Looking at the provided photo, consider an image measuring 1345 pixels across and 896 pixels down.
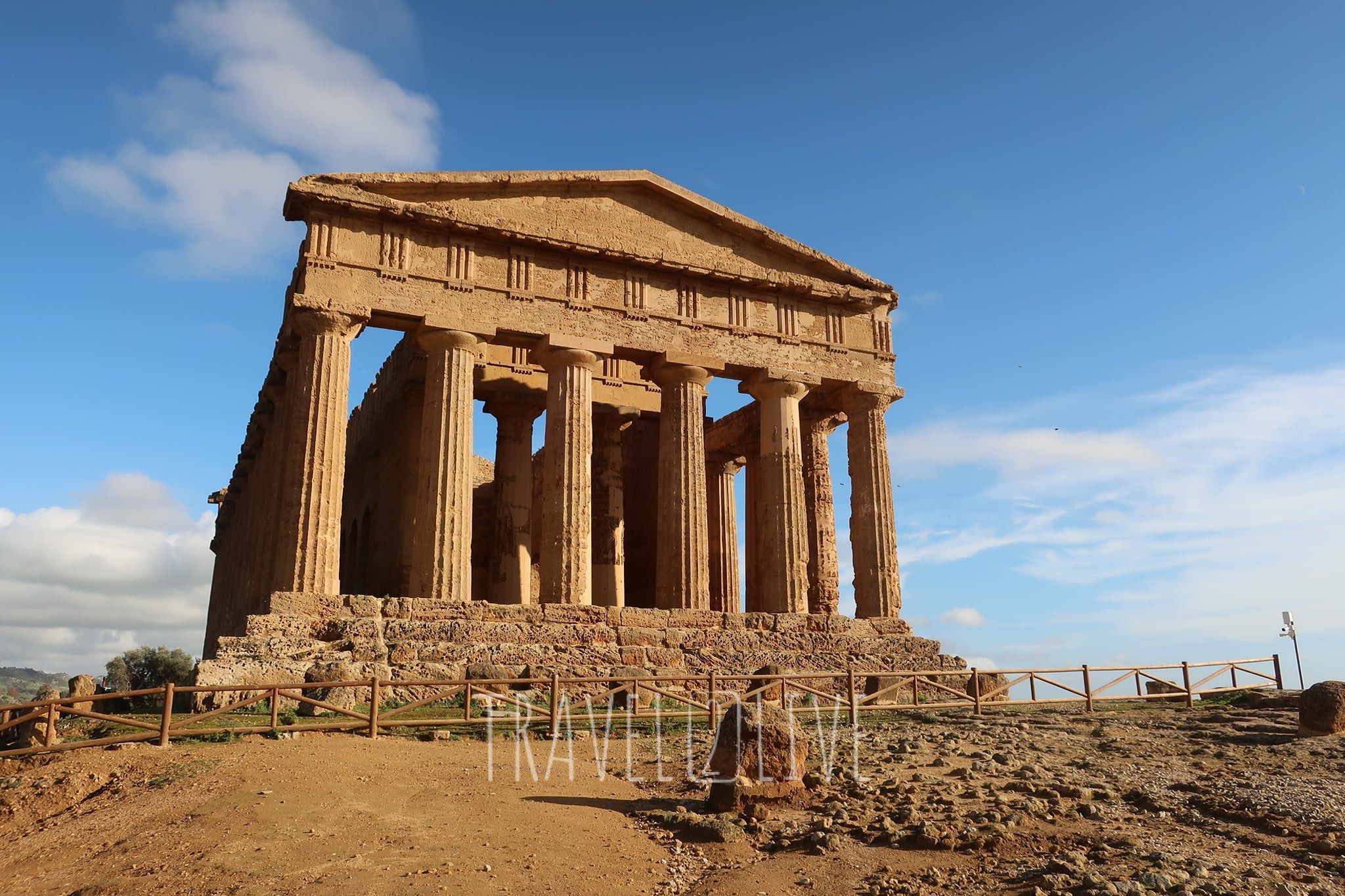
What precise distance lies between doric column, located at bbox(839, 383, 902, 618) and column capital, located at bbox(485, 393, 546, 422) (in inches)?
304

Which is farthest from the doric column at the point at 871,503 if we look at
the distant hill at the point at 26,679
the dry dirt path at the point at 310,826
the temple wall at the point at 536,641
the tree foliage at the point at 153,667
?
the distant hill at the point at 26,679

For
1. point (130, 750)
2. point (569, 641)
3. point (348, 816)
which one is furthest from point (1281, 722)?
point (130, 750)

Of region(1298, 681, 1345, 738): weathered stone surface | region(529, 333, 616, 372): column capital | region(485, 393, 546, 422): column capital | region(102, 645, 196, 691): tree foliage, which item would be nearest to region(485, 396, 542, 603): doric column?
region(485, 393, 546, 422): column capital

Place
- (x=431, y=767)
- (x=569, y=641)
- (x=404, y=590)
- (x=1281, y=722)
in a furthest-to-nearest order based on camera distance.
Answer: (x=404, y=590), (x=569, y=641), (x=1281, y=722), (x=431, y=767)

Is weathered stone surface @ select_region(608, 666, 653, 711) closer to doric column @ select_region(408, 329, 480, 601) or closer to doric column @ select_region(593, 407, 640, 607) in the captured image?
doric column @ select_region(408, 329, 480, 601)

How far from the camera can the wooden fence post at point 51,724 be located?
39.3ft

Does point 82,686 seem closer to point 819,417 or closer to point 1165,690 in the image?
point 819,417

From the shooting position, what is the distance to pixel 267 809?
33.3 feet

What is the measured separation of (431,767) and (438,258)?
12351 millimetres

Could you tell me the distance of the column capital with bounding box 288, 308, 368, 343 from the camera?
20047mm

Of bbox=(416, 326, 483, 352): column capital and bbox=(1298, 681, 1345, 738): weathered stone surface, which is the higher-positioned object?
bbox=(416, 326, 483, 352): column capital

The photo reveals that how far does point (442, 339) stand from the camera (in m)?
21.2

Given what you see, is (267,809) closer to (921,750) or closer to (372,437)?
(921,750)

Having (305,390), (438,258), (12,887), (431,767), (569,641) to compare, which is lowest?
(12,887)
